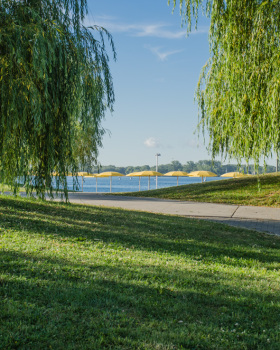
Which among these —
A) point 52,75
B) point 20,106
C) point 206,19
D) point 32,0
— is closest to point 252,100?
point 206,19

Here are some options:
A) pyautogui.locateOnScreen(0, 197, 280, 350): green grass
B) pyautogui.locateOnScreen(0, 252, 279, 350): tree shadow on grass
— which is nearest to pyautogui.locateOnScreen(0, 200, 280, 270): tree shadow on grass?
pyautogui.locateOnScreen(0, 197, 280, 350): green grass

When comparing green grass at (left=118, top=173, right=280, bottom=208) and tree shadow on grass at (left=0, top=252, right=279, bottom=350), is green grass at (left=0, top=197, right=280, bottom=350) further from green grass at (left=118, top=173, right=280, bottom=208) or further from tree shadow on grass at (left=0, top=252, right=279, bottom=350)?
green grass at (left=118, top=173, right=280, bottom=208)

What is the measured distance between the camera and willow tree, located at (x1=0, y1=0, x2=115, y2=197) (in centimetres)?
509

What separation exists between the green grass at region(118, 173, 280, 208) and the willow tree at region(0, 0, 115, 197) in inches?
575

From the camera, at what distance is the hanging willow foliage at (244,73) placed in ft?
17.5

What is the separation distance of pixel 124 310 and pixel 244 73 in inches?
161

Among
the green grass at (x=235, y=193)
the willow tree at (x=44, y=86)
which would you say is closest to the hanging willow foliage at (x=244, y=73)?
the willow tree at (x=44, y=86)

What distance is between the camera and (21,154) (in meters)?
5.57

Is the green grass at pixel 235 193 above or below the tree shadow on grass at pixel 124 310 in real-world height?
above

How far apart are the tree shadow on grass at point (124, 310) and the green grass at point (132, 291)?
0.04 ft

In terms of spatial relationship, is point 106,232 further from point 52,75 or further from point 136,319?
point 136,319

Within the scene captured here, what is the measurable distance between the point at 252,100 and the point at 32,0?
159 inches

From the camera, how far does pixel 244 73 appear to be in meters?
5.62

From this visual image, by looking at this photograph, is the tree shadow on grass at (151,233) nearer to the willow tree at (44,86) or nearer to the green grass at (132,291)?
the green grass at (132,291)
